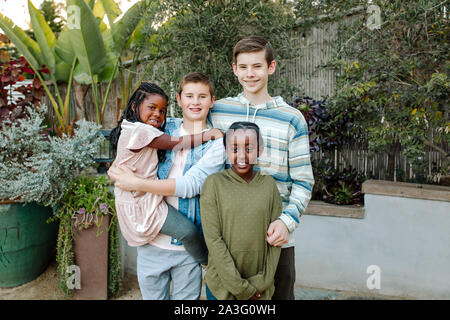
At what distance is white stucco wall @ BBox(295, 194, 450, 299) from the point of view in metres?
3.12

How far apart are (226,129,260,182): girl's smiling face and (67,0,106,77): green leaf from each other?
3642mm

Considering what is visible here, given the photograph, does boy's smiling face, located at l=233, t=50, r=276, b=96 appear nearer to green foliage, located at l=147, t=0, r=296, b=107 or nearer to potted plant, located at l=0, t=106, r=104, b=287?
green foliage, located at l=147, t=0, r=296, b=107

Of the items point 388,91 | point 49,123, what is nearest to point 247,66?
point 388,91

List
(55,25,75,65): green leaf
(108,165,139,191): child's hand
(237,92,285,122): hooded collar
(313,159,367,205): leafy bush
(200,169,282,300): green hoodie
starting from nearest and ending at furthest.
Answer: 1. (200,169,282,300): green hoodie
2. (108,165,139,191): child's hand
3. (237,92,285,122): hooded collar
4. (313,159,367,205): leafy bush
5. (55,25,75,65): green leaf

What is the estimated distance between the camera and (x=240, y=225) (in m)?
1.48

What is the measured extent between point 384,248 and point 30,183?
322 centimetres

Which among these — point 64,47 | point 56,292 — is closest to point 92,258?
point 56,292

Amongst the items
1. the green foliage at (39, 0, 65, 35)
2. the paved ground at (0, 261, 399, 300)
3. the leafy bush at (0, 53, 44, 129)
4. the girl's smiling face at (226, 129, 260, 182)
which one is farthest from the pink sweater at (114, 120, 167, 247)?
the green foliage at (39, 0, 65, 35)

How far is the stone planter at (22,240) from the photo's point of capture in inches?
124

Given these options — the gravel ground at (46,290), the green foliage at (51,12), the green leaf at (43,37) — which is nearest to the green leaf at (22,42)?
the green leaf at (43,37)

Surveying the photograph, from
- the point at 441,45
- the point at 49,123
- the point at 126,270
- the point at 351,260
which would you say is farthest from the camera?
the point at 49,123

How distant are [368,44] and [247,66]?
2.27 meters

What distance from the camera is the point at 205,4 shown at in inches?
129

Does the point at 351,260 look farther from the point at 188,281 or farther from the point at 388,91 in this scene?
the point at 188,281
